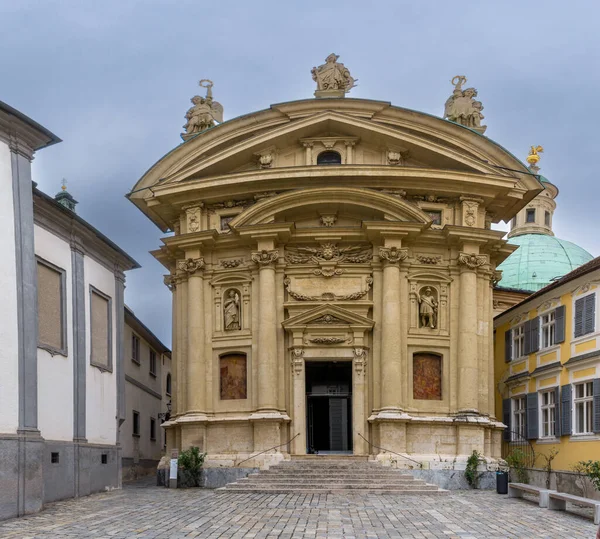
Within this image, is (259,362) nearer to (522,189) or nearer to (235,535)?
(522,189)

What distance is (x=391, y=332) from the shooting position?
30.5 meters

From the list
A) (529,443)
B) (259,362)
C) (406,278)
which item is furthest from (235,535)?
(529,443)

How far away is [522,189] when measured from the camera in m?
32.8

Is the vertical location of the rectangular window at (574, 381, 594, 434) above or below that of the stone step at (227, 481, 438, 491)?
above

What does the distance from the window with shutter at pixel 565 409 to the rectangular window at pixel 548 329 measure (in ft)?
6.93

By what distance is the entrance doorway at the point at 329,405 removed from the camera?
33.0 m

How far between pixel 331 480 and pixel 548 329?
1053cm

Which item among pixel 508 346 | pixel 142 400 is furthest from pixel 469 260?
pixel 142 400

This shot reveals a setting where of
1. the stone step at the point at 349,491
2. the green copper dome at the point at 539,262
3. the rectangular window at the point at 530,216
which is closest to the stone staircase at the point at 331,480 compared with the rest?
the stone step at the point at 349,491

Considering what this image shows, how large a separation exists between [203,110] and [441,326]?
13.3 meters

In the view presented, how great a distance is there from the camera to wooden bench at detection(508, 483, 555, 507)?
879 inches

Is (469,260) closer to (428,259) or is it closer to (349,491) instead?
(428,259)

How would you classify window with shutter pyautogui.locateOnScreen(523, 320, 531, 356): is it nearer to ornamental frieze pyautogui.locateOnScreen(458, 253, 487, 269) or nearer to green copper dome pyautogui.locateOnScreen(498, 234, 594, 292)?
ornamental frieze pyautogui.locateOnScreen(458, 253, 487, 269)

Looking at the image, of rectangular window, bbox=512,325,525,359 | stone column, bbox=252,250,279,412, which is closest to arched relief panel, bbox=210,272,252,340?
stone column, bbox=252,250,279,412
